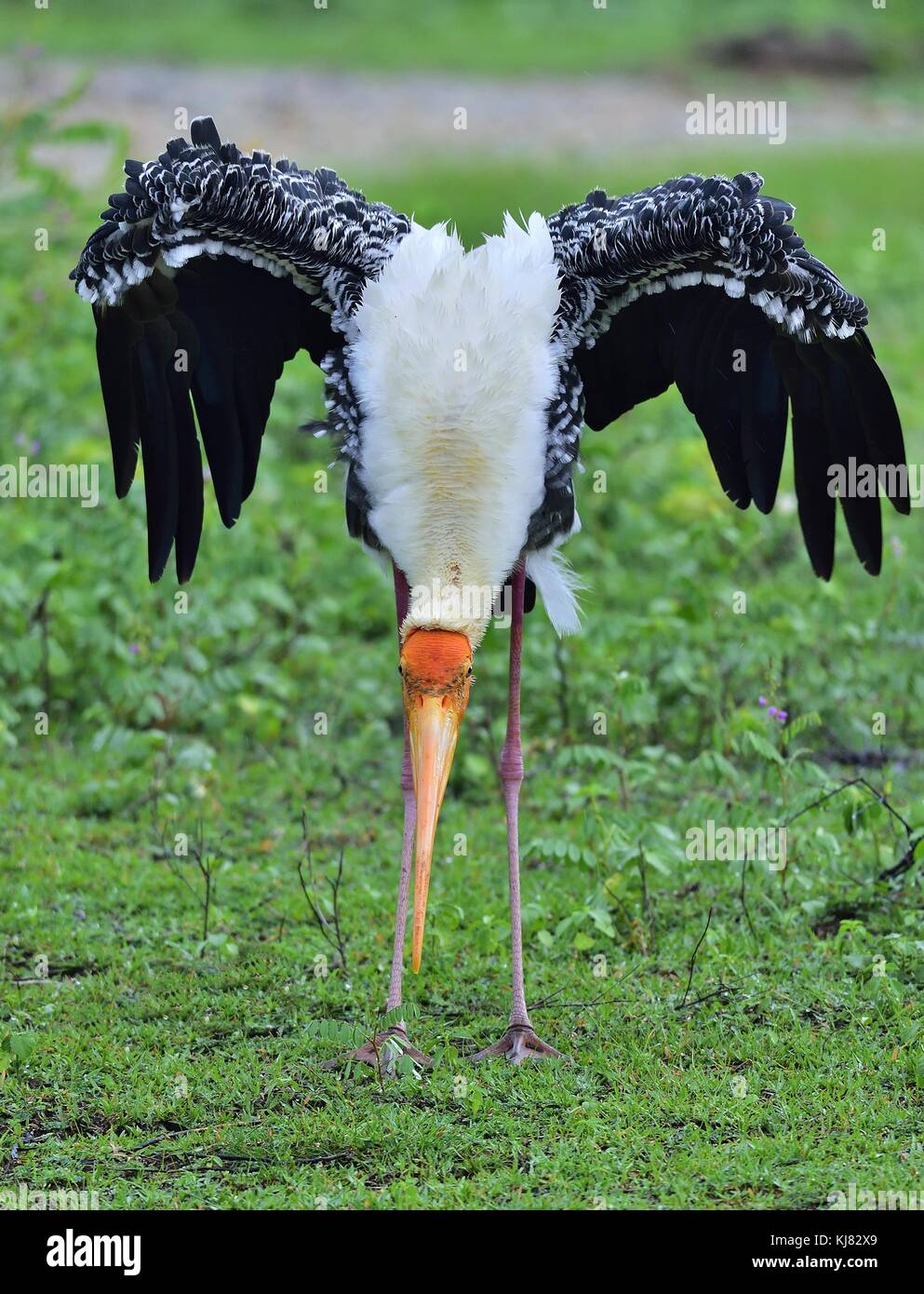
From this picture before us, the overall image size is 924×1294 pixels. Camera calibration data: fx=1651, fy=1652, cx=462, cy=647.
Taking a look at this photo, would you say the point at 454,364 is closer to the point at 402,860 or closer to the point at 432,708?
the point at 432,708

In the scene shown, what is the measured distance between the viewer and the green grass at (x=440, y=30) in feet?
80.5

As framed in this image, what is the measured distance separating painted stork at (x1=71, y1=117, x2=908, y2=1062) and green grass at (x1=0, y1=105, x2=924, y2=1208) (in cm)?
49

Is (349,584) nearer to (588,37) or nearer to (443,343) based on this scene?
(443,343)

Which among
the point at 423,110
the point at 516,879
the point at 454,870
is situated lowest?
the point at 516,879

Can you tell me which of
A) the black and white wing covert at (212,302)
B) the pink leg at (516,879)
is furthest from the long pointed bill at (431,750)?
the black and white wing covert at (212,302)

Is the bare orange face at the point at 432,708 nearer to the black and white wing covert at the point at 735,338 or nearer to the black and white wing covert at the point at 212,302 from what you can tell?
the black and white wing covert at the point at 212,302

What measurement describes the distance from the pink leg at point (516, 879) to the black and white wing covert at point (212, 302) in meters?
0.71

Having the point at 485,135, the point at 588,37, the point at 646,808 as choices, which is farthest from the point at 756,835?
the point at 588,37

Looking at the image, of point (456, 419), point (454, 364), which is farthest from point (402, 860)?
point (454, 364)

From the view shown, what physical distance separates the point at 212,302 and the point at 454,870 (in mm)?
2536

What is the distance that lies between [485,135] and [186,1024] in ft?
56.8

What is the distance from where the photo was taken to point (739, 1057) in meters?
5.41

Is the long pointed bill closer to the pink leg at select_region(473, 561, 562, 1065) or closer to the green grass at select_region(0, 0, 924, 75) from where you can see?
the pink leg at select_region(473, 561, 562, 1065)

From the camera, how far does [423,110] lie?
867 inches
